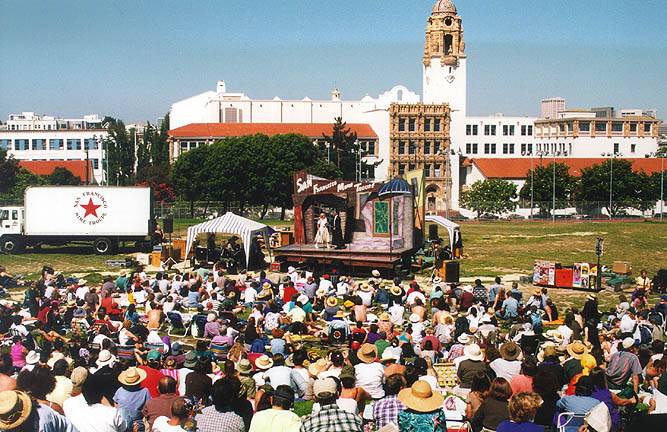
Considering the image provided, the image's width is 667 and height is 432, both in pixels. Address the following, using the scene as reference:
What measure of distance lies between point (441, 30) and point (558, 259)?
68.6 meters

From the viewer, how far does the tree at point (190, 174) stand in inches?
3199

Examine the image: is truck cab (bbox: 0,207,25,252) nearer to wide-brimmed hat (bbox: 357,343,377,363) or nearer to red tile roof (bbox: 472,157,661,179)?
wide-brimmed hat (bbox: 357,343,377,363)

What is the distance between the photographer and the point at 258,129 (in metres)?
104

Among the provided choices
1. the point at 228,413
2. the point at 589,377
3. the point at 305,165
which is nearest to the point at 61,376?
the point at 228,413

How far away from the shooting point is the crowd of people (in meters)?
9.38

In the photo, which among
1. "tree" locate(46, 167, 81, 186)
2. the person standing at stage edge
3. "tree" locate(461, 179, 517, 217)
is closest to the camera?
the person standing at stage edge

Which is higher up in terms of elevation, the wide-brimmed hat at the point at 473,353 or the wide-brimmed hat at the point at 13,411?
the wide-brimmed hat at the point at 13,411

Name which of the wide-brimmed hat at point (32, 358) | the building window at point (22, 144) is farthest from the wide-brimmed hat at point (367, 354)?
the building window at point (22, 144)

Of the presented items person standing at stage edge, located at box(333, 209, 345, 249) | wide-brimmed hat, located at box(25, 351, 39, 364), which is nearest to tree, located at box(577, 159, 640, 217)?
person standing at stage edge, located at box(333, 209, 345, 249)

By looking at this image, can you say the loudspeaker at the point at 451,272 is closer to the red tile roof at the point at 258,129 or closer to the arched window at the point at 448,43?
the red tile roof at the point at 258,129

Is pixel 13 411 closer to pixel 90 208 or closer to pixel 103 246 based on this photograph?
pixel 103 246

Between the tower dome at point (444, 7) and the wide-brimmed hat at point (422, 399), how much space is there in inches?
3886

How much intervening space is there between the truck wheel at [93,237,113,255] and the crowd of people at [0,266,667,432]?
15.8 meters

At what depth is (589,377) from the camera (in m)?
10.9
